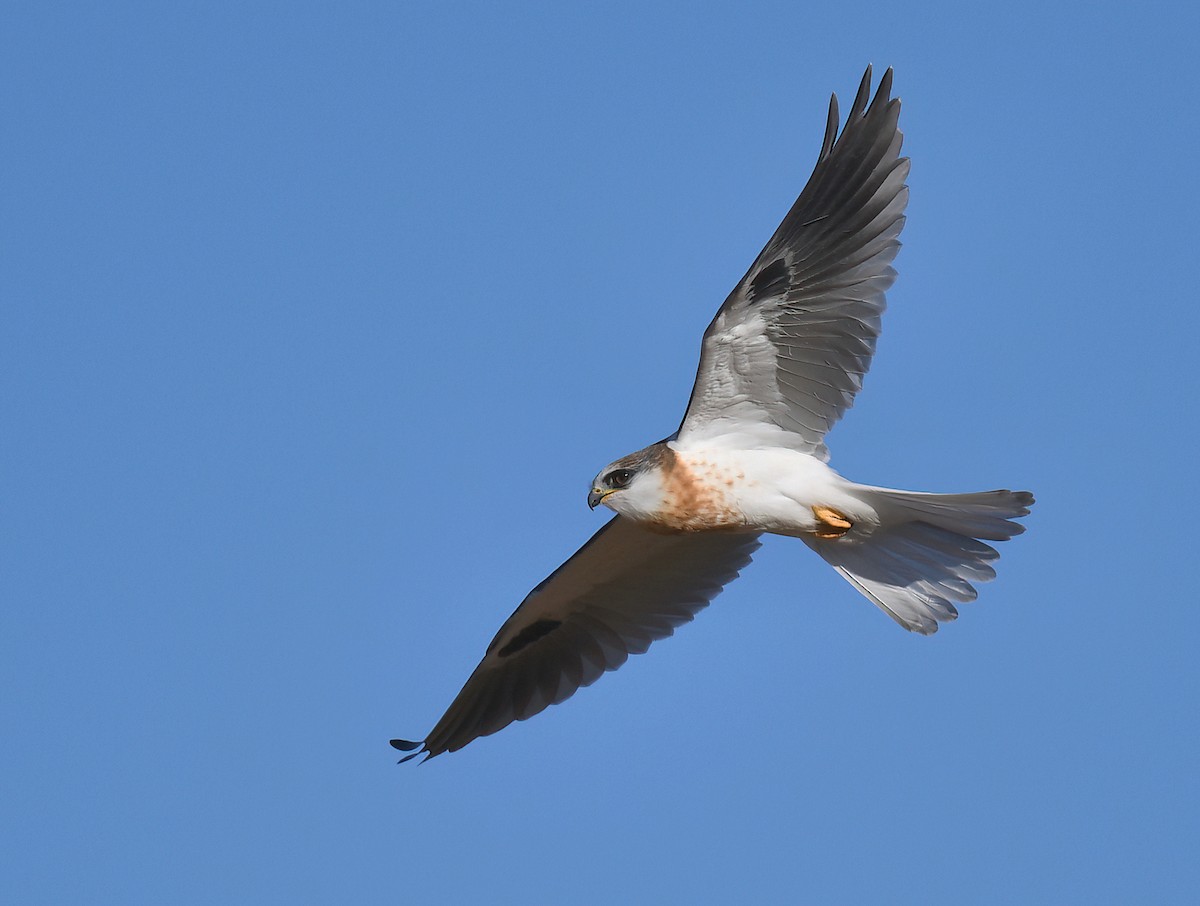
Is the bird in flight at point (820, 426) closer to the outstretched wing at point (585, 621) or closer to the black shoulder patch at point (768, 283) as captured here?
the black shoulder patch at point (768, 283)

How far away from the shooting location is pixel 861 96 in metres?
7.48

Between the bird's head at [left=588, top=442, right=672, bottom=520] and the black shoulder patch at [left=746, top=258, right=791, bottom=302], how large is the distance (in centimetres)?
92

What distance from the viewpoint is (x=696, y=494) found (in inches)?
311

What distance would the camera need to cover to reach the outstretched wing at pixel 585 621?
9461mm

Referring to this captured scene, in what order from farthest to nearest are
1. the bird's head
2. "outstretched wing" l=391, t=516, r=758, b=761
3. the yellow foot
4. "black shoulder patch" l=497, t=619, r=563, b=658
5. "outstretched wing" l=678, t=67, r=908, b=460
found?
"black shoulder patch" l=497, t=619, r=563, b=658 → "outstretched wing" l=391, t=516, r=758, b=761 → the yellow foot → the bird's head → "outstretched wing" l=678, t=67, r=908, b=460

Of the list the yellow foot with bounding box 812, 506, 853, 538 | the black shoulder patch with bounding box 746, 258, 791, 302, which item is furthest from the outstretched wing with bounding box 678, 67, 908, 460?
the yellow foot with bounding box 812, 506, 853, 538

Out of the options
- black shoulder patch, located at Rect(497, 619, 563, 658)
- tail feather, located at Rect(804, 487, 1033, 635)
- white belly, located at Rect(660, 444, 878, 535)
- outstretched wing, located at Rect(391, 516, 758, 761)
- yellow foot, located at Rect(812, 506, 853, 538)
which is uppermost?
black shoulder patch, located at Rect(497, 619, 563, 658)

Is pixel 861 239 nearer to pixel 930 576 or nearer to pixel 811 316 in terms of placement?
pixel 811 316

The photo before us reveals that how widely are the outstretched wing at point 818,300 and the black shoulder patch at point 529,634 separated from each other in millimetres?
2290

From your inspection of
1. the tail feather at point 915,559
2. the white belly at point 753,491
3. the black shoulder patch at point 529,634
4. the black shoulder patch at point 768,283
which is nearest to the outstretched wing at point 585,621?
the black shoulder patch at point 529,634

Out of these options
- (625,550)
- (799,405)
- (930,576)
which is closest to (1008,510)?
(930,576)

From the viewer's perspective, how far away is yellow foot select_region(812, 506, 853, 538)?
8.05 metres

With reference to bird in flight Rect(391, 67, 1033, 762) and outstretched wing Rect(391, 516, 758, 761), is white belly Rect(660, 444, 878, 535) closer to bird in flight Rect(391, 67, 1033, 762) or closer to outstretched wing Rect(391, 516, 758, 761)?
bird in flight Rect(391, 67, 1033, 762)

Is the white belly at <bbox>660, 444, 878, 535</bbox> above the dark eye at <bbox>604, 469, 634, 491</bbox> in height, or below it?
below
